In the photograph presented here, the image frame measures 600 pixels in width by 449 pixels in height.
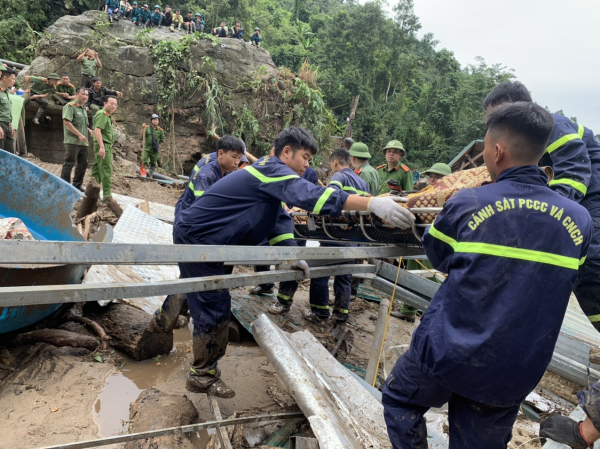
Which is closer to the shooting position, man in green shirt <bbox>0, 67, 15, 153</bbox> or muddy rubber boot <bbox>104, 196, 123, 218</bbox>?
muddy rubber boot <bbox>104, 196, 123, 218</bbox>

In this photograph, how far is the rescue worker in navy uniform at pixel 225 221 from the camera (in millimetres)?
2467

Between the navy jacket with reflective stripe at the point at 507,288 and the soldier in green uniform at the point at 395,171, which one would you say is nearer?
the navy jacket with reflective stripe at the point at 507,288

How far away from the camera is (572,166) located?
2.08m

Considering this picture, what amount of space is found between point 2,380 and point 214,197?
6.08 ft

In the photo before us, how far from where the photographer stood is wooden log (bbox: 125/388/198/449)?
2062mm

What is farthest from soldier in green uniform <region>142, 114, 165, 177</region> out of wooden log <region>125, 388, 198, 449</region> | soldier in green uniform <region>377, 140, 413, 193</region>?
wooden log <region>125, 388, 198, 449</region>

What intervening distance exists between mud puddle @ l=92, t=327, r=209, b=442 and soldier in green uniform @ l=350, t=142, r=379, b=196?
2.89 metres

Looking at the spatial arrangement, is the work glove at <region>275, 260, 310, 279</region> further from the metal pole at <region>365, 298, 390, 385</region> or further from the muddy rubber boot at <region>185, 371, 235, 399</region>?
the muddy rubber boot at <region>185, 371, 235, 399</region>

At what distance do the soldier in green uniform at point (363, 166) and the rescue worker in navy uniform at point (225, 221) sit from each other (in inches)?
99.2

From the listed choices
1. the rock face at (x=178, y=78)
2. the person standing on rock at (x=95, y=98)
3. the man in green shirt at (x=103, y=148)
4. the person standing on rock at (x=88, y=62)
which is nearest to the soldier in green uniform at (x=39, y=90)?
the person standing on rock at (x=95, y=98)

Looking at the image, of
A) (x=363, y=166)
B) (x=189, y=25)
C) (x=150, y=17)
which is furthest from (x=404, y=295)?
(x=189, y=25)

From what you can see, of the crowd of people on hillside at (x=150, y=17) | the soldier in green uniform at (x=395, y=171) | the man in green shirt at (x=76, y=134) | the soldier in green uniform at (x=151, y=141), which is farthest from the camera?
the crowd of people on hillside at (x=150, y=17)

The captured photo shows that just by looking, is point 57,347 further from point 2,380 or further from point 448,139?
point 448,139

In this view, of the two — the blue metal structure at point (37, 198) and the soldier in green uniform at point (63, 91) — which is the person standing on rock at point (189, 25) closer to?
the soldier in green uniform at point (63, 91)
